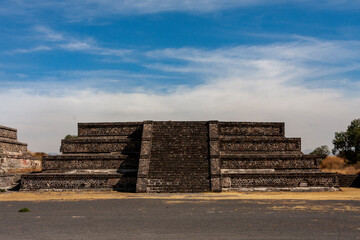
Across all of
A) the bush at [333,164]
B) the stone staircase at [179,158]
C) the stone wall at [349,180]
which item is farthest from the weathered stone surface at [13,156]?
the bush at [333,164]

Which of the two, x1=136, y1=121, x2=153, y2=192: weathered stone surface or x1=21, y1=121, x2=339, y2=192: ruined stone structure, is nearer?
x1=136, y1=121, x2=153, y2=192: weathered stone surface

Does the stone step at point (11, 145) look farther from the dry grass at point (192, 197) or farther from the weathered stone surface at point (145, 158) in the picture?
the weathered stone surface at point (145, 158)

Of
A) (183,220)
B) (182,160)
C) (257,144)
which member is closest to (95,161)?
(182,160)

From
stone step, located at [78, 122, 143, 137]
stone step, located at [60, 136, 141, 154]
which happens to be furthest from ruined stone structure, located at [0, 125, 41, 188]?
stone step, located at [78, 122, 143, 137]

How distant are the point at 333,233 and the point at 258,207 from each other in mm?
4378

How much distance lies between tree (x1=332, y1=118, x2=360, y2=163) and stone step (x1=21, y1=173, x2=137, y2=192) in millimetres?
22654

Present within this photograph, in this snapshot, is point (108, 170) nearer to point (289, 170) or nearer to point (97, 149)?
point (97, 149)

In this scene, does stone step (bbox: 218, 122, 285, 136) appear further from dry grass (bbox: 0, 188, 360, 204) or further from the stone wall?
dry grass (bbox: 0, 188, 360, 204)

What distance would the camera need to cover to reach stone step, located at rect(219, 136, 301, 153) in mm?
23812

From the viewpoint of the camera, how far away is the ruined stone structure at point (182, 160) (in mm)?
19828

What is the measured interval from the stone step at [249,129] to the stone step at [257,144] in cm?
152

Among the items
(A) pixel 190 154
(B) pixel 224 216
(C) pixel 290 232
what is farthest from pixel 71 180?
(C) pixel 290 232

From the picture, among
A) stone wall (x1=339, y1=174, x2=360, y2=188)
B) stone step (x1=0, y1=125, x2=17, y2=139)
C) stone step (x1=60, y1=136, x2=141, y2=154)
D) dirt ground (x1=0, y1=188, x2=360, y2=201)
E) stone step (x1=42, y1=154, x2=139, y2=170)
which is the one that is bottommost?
dirt ground (x1=0, y1=188, x2=360, y2=201)

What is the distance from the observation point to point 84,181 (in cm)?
2031
